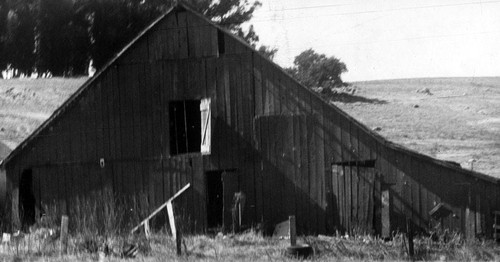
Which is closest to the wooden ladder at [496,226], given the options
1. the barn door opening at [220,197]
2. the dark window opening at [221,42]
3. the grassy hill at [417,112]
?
the barn door opening at [220,197]

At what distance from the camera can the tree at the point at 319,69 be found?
56219mm

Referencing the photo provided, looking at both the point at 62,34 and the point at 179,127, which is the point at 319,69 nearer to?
the point at 62,34

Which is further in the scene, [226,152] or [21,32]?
[21,32]

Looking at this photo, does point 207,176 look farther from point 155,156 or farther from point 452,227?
point 452,227

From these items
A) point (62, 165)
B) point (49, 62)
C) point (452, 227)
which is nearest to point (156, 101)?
point (62, 165)

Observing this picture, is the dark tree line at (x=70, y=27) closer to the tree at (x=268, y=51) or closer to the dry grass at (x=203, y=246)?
the tree at (x=268, y=51)

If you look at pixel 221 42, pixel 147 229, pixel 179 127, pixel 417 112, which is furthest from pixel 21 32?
pixel 147 229

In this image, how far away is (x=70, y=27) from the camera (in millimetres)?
45750

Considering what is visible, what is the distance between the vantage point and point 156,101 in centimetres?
2633

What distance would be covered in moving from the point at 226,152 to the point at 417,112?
80.9 feet

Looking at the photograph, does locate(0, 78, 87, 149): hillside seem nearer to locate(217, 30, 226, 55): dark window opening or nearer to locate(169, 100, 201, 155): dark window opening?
locate(169, 100, 201, 155): dark window opening

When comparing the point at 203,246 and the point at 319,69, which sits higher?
the point at 319,69

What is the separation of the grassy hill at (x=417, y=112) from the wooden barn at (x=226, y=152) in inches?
398

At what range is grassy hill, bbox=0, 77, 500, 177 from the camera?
130 ft
